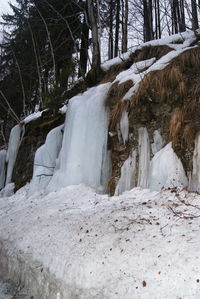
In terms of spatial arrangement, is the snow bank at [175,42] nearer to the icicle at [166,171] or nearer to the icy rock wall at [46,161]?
the icy rock wall at [46,161]

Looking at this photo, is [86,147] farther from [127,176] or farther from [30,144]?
[30,144]

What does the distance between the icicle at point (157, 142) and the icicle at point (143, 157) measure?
9cm

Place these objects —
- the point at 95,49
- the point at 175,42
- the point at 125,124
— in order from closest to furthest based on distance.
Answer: the point at 125,124, the point at 175,42, the point at 95,49

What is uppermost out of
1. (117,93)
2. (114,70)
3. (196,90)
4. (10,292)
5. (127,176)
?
(114,70)

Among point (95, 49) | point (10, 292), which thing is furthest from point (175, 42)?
point (10, 292)

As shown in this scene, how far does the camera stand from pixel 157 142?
4.11 m

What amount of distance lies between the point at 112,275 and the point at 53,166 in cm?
377

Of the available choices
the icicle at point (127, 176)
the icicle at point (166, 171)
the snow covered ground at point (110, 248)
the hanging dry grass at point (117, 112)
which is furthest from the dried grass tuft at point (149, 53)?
the snow covered ground at point (110, 248)

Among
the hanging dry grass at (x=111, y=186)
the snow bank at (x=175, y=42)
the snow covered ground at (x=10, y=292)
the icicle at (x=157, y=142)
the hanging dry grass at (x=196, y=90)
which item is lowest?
the snow covered ground at (x=10, y=292)

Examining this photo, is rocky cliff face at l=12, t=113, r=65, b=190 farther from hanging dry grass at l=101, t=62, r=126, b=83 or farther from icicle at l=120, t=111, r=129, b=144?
icicle at l=120, t=111, r=129, b=144

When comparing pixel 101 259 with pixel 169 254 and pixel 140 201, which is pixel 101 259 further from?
pixel 140 201

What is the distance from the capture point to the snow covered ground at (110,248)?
2053 mm

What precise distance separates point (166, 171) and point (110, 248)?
57.0 inches

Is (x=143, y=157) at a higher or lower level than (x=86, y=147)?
lower
